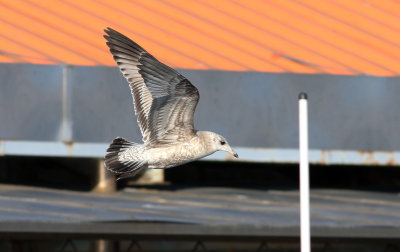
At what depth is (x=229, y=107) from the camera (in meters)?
8.76

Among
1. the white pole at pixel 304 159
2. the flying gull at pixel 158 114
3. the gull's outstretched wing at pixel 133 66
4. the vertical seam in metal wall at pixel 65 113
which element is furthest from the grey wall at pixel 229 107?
the white pole at pixel 304 159

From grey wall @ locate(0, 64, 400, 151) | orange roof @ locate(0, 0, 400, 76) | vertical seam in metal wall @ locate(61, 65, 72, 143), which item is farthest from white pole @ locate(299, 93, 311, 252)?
orange roof @ locate(0, 0, 400, 76)

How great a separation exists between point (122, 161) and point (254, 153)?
2783 mm

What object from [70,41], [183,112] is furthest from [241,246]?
[183,112]

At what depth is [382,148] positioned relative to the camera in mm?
9055

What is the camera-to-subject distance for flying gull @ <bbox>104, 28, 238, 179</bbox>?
6078mm

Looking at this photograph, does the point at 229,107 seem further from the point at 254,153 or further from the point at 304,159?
the point at 304,159

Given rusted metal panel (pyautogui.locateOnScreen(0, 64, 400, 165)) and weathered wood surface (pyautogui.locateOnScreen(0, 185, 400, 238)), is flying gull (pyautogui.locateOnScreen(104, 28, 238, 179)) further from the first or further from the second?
weathered wood surface (pyautogui.locateOnScreen(0, 185, 400, 238))

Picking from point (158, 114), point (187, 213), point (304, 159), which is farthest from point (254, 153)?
point (304, 159)

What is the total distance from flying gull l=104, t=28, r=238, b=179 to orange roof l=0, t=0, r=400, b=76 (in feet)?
8.35

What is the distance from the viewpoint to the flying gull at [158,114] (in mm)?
6078

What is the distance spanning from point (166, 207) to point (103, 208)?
24.3 inches

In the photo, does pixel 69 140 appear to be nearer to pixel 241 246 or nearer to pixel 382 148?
pixel 382 148

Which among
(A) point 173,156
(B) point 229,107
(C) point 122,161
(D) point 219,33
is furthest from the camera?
(D) point 219,33
